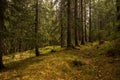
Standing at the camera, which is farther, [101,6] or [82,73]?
[101,6]

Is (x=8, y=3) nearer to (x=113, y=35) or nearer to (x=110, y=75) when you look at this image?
(x=113, y=35)

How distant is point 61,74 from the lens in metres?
9.86

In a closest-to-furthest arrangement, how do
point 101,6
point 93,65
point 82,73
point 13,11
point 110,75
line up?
point 110,75 → point 82,73 → point 93,65 → point 13,11 → point 101,6

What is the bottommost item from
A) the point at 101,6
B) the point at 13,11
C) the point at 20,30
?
the point at 20,30

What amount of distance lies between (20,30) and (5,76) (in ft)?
13.0

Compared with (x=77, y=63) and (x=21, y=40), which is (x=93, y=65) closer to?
(x=77, y=63)

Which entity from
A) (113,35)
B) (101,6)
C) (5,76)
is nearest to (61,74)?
(5,76)

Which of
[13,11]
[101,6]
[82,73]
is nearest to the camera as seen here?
[82,73]

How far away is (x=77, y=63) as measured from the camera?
11820 millimetres

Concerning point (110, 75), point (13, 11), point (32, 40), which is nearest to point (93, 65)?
point (110, 75)

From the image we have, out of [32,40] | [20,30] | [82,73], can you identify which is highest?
[20,30]

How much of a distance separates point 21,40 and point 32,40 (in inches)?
42.0

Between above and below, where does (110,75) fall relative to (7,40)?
below

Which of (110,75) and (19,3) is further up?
(19,3)
